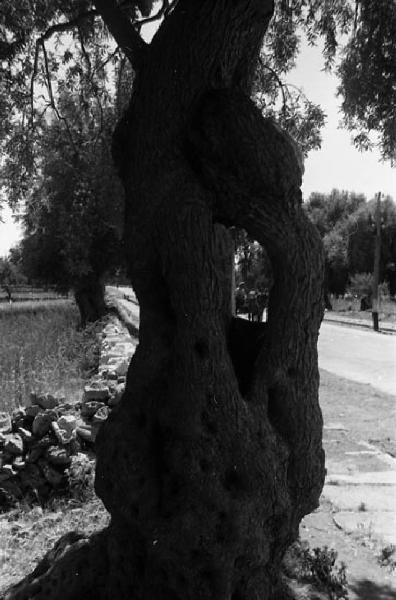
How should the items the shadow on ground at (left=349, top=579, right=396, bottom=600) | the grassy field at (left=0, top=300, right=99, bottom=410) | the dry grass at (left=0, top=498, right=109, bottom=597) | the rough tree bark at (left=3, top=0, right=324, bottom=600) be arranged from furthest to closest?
the grassy field at (left=0, top=300, right=99, bottom=410) < the dry grass at (left=0, top=498, right=109, bottom=597) < the shadow on ground at (left=349, top=579, right=396, bottom=600) < the rough tree bark at (left=3, top=0, right=324, bottom=600)

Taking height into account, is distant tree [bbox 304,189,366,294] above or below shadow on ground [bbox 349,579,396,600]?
above

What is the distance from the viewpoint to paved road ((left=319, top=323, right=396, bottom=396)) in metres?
12.8

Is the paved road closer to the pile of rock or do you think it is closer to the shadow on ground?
the pile of rock

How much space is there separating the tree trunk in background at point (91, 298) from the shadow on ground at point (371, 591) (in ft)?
67.1

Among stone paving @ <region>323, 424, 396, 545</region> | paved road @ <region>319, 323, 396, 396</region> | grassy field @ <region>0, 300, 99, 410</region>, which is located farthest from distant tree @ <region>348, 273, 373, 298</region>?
stone paving @ <region>323, 424, 396, 545</region>

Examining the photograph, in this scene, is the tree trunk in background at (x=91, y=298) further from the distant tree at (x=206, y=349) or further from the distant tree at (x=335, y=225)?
the distant tree at (x=335, y=225)

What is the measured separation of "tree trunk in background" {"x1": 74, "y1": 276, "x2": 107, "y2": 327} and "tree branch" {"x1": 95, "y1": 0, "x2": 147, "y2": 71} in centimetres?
1995

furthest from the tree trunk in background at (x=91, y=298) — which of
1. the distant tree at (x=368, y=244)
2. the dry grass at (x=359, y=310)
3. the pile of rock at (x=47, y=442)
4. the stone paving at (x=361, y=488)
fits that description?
the distant tree at (x=368, y=244)

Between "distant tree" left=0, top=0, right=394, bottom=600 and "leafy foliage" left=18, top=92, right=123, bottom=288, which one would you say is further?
"leafy foliage" left=18, top=92, right=123, bottom=288

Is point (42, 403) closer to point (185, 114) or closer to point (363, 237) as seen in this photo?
point (185, 114)

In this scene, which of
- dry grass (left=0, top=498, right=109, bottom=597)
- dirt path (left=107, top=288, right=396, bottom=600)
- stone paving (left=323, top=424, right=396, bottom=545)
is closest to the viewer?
dirt path (left=107, top=288, right=396, bottom=600)

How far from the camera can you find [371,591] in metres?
3.80

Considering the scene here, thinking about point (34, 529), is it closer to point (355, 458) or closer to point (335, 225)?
point (355, 458)

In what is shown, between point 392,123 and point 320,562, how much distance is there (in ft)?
13.4
